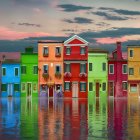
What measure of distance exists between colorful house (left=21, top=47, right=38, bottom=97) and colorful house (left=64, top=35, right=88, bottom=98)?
479 cm

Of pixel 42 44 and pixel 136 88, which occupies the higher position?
pixel 42 44

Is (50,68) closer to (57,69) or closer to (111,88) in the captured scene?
(57,69)

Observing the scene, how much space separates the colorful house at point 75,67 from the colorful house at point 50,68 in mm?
945

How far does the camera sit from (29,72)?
72.3 m

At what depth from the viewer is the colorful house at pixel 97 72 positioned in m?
71.4

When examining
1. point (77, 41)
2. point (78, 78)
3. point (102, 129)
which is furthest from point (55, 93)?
point (102, 129)

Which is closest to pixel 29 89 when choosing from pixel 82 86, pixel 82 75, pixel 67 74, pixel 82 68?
pixel 67 74

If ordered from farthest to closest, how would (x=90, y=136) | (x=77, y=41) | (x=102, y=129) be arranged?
1. (x=77, y=41)
2. (x=102, y=129)
3. (x=90, y=136)

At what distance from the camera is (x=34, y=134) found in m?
18.6

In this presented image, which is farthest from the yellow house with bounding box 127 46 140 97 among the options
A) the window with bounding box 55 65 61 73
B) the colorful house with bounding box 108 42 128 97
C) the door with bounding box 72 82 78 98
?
the window with bounding box 55 65 61 73

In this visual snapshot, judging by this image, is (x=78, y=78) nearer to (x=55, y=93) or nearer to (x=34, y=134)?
(x=55, y=93)

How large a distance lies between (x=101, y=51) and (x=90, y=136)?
5463 cm


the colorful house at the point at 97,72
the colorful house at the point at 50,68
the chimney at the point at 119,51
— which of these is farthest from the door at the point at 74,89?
the chimney at the point at 119,51

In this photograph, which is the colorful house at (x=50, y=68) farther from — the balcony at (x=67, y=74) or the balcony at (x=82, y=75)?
the balcony at (x=82, y=75)
